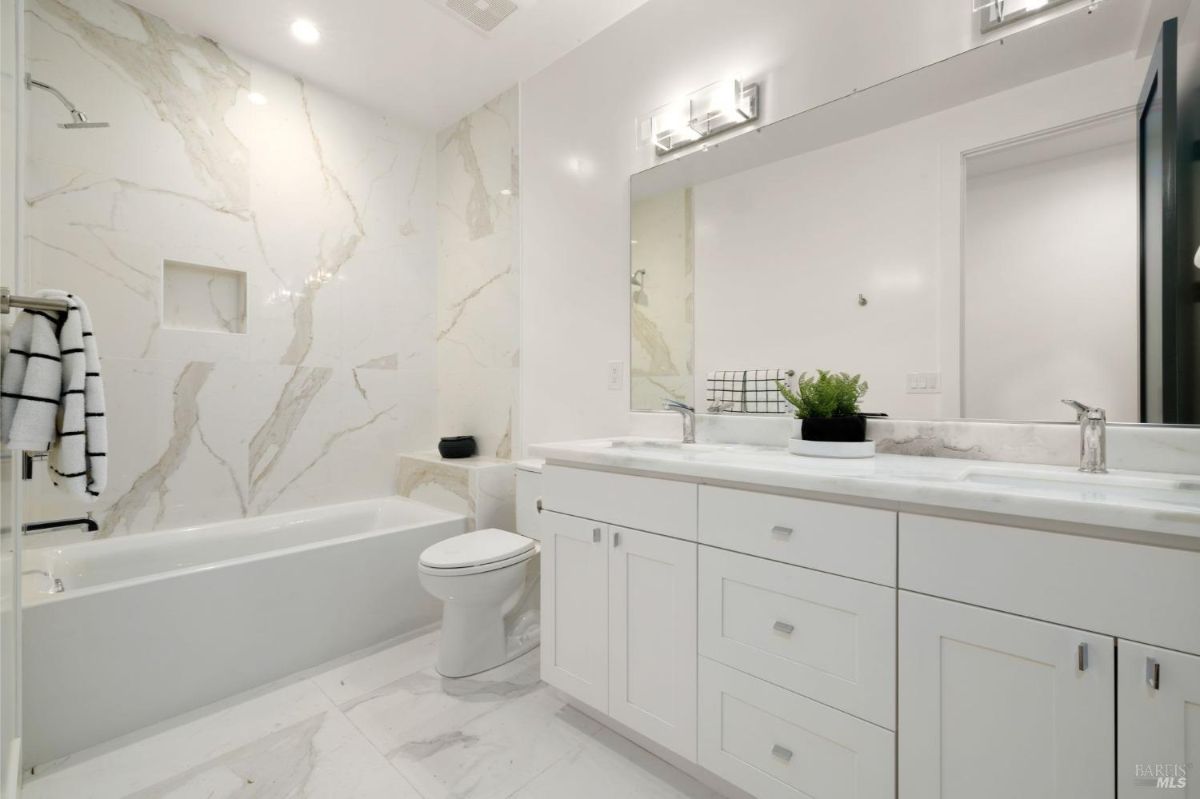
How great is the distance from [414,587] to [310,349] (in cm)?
133

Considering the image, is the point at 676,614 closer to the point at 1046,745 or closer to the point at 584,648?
the point at 584,648

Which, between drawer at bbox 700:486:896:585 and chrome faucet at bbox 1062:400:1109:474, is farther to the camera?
chrome faucet at bbox 1062:400:1109:474

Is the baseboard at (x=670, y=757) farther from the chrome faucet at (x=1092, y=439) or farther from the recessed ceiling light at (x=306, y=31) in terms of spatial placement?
the recessed ceiling light at (x=306, y=31)

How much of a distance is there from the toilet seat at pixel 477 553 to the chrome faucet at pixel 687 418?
0.78 meters

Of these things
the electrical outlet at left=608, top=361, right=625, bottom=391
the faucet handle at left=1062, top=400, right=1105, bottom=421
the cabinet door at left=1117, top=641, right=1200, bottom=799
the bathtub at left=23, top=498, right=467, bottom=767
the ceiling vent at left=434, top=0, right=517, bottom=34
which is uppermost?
the ceiling vent at left=434, top=0, right=517, bottom=34

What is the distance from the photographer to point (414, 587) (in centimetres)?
238

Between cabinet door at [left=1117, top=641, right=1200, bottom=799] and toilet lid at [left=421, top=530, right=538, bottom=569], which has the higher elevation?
cabinet door at [left=1117, top=641, right=1200, bottom=799]

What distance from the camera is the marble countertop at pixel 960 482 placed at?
0.80 meters

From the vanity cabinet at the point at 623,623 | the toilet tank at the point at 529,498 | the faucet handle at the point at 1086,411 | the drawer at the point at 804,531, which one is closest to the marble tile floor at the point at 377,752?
the vanity cabinet at the point at 623,623

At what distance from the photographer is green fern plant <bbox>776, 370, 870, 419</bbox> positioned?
151 cm

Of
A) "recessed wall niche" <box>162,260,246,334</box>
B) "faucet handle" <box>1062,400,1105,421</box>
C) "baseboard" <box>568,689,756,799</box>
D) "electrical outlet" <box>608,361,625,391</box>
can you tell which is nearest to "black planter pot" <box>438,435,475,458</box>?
"electrical outlet" <box>608,361,625,391</box>

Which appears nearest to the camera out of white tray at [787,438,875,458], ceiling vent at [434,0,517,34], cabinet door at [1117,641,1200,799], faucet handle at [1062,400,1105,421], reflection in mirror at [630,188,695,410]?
cabinet door at [1117,641,1200,799]

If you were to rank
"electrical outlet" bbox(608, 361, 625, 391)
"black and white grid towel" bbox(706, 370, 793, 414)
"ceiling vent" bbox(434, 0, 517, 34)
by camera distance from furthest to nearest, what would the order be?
"electrical outlet" bbox(608, 361, 625, 391), "ceiling vent" bbox(434, 0, 517, 34), "black and white grid towel" bbox(706, 370, 793, 414)

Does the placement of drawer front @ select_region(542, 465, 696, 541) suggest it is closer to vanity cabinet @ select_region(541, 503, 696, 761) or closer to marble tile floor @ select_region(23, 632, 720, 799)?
vanity cabinet @ select_region(541, 503, 696, 761)
